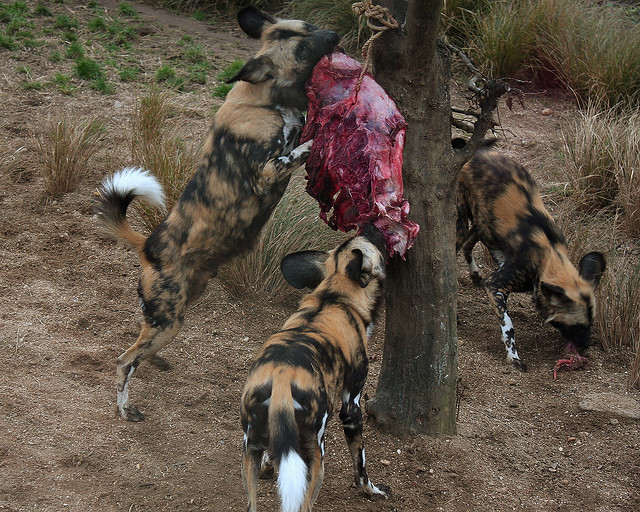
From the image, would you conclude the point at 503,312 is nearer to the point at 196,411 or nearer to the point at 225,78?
the point at 196,411

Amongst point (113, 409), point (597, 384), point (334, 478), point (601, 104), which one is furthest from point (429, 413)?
point (601, 104)

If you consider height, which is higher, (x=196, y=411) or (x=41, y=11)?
(x=41, y=11)

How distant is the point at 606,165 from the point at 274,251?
2.97m

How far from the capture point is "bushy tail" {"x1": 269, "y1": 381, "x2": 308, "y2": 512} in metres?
2.65

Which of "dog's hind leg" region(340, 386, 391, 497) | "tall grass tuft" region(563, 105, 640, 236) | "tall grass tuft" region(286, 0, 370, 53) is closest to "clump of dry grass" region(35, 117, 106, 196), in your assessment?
"tall grass tuft" region(286, 0, 370, 53)

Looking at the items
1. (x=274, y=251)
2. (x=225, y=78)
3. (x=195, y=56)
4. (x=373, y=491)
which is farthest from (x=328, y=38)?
(x=195, y=56)

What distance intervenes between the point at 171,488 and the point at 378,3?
242cm

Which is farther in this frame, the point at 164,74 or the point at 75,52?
the point at 75,52

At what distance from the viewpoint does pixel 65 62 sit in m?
8.17

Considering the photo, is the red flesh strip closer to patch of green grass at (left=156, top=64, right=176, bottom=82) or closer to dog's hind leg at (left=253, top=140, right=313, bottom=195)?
dog's hind leg at (left=253, top=140, right=313, bottom=195)

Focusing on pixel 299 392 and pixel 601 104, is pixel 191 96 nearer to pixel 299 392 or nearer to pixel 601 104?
pixel 601 104

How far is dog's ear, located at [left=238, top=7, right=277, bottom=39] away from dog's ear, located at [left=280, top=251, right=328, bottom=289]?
51.7 inches

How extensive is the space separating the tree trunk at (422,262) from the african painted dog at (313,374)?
0.90 feet

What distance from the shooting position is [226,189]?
4051 millimetres
